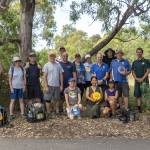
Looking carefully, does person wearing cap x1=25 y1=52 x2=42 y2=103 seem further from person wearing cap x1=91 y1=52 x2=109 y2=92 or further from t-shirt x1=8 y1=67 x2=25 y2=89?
person wearing cap x1=91 y1=52 x2=109 y2=92

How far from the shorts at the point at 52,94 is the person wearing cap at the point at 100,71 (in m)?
1.23

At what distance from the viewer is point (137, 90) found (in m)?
15.4

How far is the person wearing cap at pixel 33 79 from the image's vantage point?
14469mm

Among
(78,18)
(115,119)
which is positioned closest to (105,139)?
(115,119)

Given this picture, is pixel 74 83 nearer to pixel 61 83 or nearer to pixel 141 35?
pixel 61 83

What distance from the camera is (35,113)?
13469mm

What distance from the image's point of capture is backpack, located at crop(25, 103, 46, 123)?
1348cm

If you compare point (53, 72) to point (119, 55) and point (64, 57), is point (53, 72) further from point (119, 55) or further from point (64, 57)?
point (119, 55)

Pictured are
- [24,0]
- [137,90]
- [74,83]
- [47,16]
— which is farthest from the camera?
[47,16]

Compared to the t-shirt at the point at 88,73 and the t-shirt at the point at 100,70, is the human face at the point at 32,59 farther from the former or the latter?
the t-shirt at the point at 100,70

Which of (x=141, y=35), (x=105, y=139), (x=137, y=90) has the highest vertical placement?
(x=141, y=35)

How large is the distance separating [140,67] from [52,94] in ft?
9.16

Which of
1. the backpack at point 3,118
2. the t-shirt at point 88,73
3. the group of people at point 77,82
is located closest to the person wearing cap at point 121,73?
the group of people at point 77,82

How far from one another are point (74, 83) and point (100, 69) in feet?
3.25
